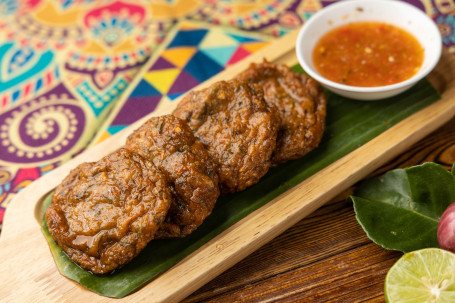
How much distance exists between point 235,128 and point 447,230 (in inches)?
73.6

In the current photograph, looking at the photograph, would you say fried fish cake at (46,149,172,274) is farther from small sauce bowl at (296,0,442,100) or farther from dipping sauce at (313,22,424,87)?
dipping sauce at (313,22,424,87)

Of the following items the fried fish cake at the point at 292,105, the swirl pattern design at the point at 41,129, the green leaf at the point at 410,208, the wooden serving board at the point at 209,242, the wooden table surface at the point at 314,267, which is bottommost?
the wooden table surface at the point at 314,267

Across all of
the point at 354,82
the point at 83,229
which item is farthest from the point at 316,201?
the point at 83,229

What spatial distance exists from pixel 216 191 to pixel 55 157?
2284 millimetres

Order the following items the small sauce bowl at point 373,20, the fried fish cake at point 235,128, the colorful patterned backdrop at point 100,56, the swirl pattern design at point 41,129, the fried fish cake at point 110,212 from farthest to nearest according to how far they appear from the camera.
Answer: the colorful patterned backdrop at point 100,56
the swirl pattern design at point 41,129
the small sauce bowl at point 373,20
the fried fish cake at point 235,128
the fried fish cake at point 110,212

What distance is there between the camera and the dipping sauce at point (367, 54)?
15.3ft

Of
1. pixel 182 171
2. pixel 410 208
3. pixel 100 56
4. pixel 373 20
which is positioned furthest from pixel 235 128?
pixel 100 56

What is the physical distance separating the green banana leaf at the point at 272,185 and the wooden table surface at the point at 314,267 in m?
0.42

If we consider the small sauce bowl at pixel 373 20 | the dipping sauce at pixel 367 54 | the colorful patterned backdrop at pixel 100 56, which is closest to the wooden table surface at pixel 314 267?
the small sauce bowl at pixel 373 20

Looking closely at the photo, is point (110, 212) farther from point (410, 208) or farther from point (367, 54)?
point (367, 54)

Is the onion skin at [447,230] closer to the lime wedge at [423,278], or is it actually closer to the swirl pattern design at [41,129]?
the lime wedge at [423,278]

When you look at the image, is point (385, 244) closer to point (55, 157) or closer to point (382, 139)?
point (382, 139)

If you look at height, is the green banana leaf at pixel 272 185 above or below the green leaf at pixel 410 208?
above

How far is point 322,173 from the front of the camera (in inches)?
169
